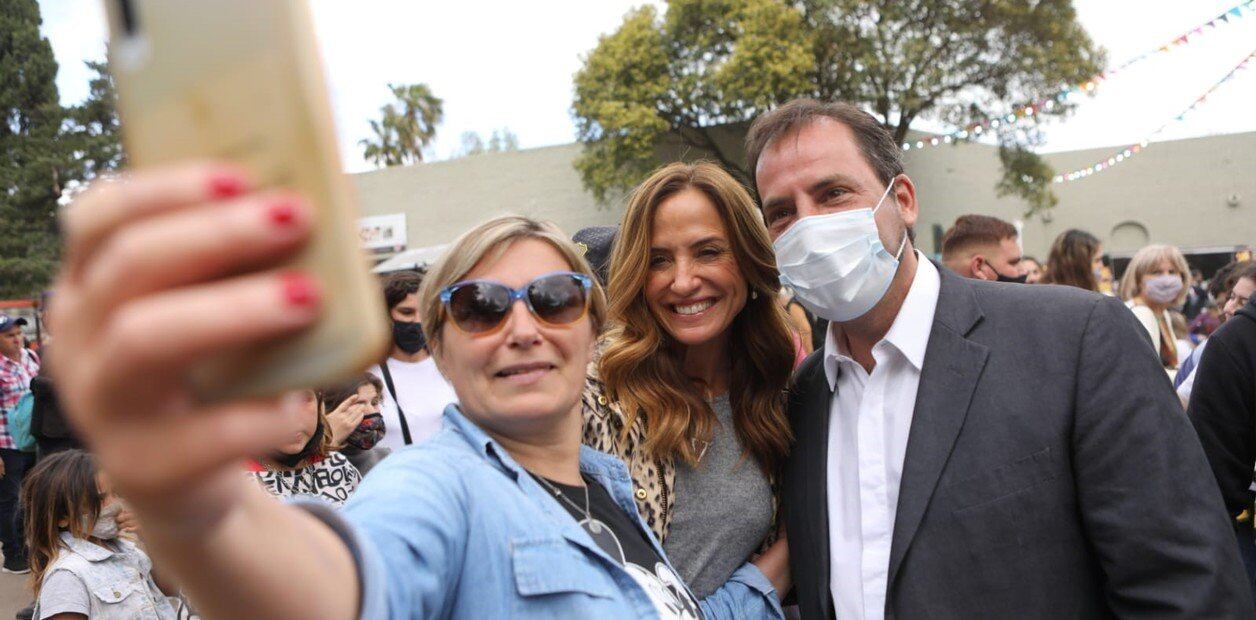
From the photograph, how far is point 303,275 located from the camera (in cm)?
59

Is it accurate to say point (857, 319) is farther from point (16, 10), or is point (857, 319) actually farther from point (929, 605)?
point (16, 10)

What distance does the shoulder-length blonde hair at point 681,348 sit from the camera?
8.50ft

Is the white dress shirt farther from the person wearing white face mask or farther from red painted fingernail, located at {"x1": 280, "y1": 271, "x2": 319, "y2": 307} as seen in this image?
the person wearing white face mask

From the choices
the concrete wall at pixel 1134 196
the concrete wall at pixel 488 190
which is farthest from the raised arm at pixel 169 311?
the concrete wall at pixel 1134 196

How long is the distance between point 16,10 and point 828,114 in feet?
72.3

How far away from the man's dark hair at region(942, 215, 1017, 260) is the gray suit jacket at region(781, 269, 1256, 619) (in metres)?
3.96

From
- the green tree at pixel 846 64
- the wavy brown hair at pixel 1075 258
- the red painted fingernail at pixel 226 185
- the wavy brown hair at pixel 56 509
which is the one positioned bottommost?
the wavy brown hair at pixel 56 509

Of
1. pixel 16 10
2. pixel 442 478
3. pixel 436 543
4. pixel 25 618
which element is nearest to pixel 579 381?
pixel 442 478

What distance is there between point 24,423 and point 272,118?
8724 millimetres

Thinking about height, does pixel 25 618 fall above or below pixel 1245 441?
below

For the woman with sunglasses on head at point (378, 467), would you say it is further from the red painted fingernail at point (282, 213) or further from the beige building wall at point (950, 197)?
the beige building wall at point (950, 197)

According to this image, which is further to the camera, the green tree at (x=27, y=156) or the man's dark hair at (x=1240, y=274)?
the green tree at (x=27, y=156)

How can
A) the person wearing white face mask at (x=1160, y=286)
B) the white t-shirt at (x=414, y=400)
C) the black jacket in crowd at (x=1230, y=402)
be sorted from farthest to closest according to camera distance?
the person wearing white face mask at (x=1160, y=286), the white t-shirt at (x=414, y=400), the black jacket in crowd at (x=1230, y=402)

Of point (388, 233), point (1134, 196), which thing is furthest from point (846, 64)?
point (388, 233)
